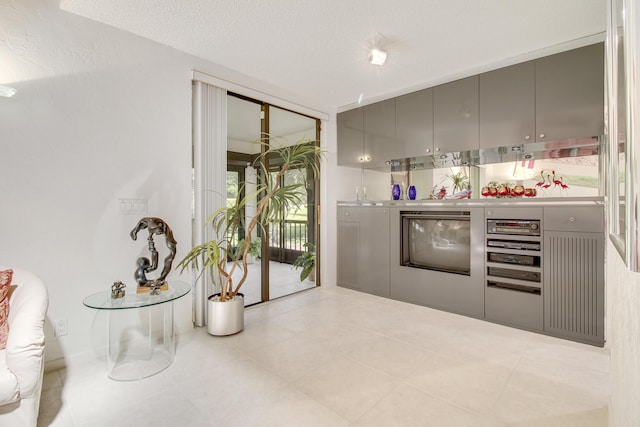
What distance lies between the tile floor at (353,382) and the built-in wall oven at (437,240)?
2.34ft

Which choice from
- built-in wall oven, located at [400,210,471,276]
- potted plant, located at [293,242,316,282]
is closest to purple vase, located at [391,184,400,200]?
built-in wall oven, located at [400,210,471,276]

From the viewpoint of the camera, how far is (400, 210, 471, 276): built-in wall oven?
3.25 m

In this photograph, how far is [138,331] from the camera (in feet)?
8.48

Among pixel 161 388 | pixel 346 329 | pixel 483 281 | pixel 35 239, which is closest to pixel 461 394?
pixel 346 329

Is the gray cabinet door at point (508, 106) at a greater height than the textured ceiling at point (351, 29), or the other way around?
the textured ceiling at point (351, 29)

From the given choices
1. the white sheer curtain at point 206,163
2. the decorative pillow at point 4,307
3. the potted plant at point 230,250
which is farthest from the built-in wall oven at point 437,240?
the decorative pillow at point 4,307

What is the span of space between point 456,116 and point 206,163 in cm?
263

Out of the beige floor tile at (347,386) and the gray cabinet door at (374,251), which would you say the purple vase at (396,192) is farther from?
the beige floor tile at (347,386)

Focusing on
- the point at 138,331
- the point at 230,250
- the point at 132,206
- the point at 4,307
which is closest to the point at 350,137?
the point at 230,250

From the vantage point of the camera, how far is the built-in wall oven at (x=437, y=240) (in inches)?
128

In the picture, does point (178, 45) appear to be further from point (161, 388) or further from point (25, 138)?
point (161, 388)

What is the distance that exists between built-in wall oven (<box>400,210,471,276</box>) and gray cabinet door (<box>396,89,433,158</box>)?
738 mm

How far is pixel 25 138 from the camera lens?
2.06 m

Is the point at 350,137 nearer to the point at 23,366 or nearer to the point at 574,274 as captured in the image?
the point at 574,274
